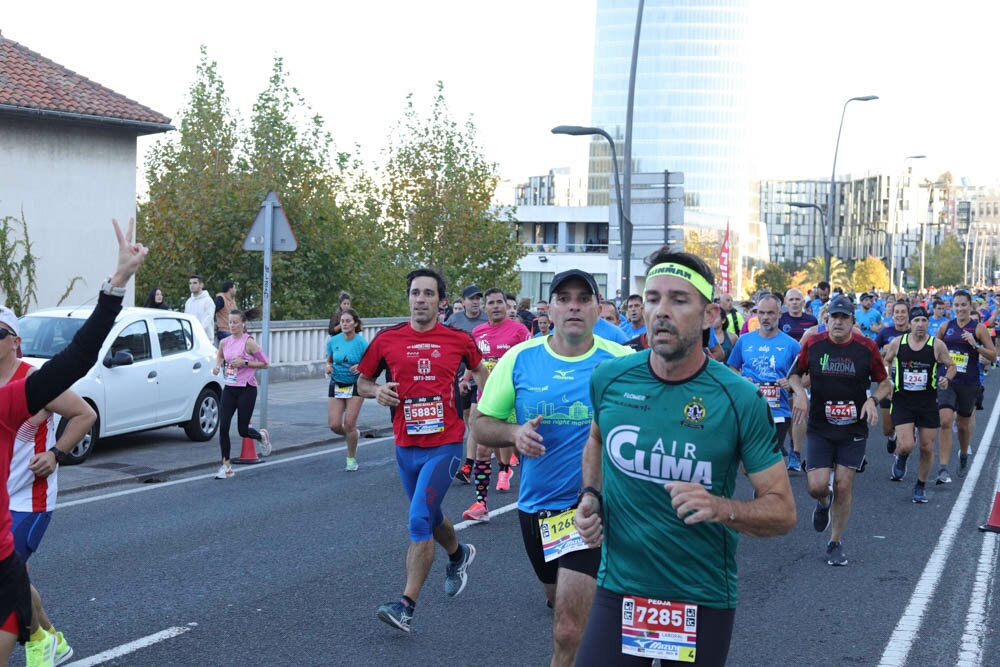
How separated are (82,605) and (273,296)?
2078 centimetres

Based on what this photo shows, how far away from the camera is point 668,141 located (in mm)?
146125

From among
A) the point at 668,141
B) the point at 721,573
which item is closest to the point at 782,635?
the point at 721,573

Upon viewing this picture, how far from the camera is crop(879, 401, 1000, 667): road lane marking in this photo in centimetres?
614

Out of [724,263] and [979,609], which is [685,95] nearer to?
[724,263]

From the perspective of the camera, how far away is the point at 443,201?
39.3m

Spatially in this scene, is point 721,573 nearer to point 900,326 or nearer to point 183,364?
point 900,326

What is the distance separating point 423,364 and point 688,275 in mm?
3747

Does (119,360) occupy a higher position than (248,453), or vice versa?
(119,360)

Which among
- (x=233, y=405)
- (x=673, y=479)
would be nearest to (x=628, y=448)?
(x=673, y=479)

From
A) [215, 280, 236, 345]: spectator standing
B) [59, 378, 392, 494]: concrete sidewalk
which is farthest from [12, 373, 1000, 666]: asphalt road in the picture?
[215, 280, 236, 345]: spectator standing

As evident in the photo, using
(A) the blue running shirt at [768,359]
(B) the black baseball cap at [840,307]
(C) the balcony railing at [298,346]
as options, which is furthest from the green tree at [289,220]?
(B) the black baseball cap at [840,307]

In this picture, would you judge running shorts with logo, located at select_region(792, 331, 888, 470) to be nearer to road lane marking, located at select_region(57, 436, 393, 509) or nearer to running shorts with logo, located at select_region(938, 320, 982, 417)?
running shorts with logo, located at select_region(938, 320, 982, 417)

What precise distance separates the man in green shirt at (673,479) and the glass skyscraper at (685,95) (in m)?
136

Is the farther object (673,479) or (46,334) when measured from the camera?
(46,334)
